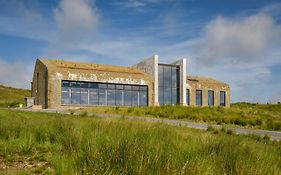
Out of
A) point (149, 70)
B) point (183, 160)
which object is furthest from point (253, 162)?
point (149, 70)

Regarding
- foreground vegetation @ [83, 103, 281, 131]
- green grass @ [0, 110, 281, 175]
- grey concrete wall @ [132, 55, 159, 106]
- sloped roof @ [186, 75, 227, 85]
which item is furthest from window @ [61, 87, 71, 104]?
green grass @ [0, 110, 281, 175]

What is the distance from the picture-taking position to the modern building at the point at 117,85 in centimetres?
3941

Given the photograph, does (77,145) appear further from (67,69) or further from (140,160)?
(67,69)

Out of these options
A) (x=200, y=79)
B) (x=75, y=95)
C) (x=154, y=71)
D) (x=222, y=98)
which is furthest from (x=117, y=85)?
(x=222, y=98)

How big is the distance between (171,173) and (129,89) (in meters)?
40.3

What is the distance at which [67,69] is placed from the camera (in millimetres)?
39938

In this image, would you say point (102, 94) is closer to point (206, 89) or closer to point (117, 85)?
point (117, 85)

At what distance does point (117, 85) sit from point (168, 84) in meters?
8.84

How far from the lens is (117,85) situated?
43.5 metres

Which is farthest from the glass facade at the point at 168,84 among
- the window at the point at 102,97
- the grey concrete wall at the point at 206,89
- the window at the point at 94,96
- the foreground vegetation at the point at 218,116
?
the foreground vegetation at the point at 218,116

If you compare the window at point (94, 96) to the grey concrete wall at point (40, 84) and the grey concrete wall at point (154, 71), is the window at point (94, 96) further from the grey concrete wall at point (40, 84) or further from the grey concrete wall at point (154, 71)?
the grey concrete wall at point (154, 71)

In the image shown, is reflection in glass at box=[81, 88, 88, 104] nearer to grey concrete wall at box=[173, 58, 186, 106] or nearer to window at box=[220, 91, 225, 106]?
grey concrete wall at box=[173, 58, 186, 106]

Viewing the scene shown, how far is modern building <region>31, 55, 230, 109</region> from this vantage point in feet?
129

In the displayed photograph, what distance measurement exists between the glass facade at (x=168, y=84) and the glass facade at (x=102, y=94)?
3050 mm
